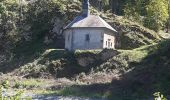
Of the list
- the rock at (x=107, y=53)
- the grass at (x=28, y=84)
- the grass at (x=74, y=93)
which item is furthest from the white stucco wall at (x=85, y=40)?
the grass at (x=74, y=93)

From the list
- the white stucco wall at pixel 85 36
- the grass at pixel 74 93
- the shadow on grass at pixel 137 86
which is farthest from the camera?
the white stucco wall at pixel 85 36

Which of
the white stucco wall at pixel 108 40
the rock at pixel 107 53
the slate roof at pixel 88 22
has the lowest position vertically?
the rock at pixel 107 53

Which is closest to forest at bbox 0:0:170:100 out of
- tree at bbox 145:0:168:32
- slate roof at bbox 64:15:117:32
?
tree at bbox 145:0:168:32

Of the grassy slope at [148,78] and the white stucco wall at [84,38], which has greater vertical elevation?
the white stucco wall at [84,38]

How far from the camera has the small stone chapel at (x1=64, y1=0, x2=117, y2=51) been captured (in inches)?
2313

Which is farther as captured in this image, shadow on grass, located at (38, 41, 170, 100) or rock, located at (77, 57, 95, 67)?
rock, located at (77, 57, 95, 67)

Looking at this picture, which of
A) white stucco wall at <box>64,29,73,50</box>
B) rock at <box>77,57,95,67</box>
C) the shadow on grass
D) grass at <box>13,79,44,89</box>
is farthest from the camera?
white stucco wall at <box>64,29,73,50</box>

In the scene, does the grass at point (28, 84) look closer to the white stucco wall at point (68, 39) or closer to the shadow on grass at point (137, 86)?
the shadow on grass at point (137, 86)

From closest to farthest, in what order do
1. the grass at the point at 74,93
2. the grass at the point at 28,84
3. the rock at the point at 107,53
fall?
the grass at the point at 74,93
the grass at the point at 28,84
the rock at the point at 107,53

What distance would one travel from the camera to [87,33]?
193 ft

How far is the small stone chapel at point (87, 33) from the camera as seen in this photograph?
58750mm

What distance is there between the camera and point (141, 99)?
38.7 meters

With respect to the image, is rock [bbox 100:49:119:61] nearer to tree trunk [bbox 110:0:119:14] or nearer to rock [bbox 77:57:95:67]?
rock [bbox 77:57:95:67]

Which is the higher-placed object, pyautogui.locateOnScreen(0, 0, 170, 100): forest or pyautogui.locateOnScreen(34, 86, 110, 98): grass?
pyautogui.locateOnScreen(0, 0, 170, 100): forest
